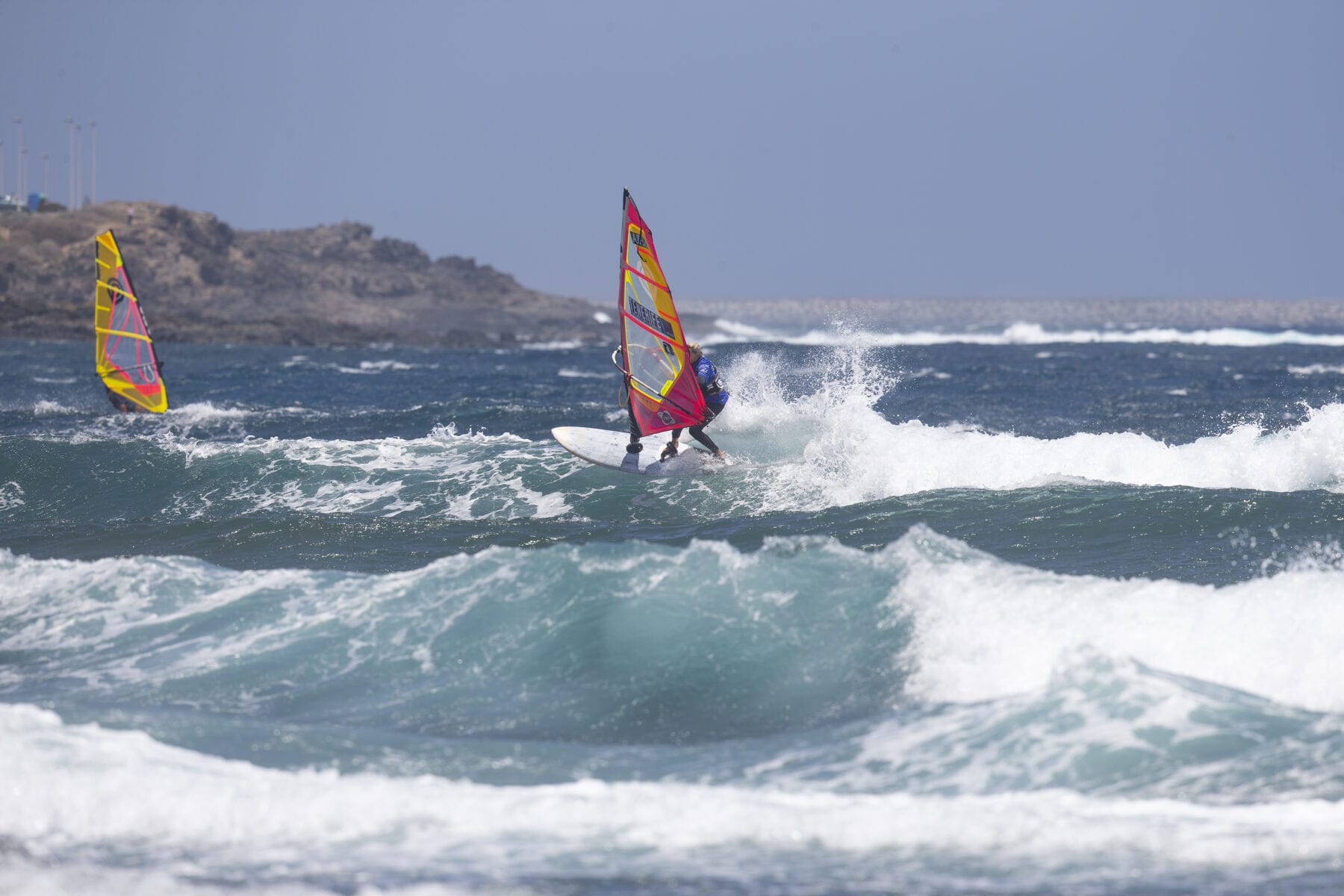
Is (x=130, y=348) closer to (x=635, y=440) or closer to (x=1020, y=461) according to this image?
(x=635, y=440)

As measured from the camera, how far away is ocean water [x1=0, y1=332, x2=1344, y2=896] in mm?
5266

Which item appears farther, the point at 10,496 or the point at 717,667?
the point at 10,496

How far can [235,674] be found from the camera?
7.82 m

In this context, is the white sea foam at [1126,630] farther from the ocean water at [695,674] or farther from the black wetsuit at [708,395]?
the black wetsuit at [708,395]

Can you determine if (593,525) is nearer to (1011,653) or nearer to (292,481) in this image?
(292,481)

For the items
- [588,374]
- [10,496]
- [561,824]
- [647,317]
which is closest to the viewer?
[561,824]

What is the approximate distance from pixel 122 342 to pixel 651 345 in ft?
40.2

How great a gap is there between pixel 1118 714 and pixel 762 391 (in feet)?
43.9

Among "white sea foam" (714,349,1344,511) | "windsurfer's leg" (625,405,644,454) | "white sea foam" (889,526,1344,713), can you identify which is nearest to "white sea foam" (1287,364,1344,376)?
"white sea foam" (714,349,1344,511)

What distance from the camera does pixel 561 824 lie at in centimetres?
554

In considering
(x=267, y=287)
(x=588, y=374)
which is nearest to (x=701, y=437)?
(x=588, y=374)

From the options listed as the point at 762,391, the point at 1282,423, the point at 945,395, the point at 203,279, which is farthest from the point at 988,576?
the point at 203,279

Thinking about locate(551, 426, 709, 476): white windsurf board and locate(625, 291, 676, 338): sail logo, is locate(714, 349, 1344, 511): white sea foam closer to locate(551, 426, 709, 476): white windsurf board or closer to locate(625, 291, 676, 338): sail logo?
locate(551, 426, 709, 476): white windsurf board

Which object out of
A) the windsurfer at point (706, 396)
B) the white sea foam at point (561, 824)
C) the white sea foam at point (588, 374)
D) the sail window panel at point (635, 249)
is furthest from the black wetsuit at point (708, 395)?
the white sea foam at point (588, 374)
